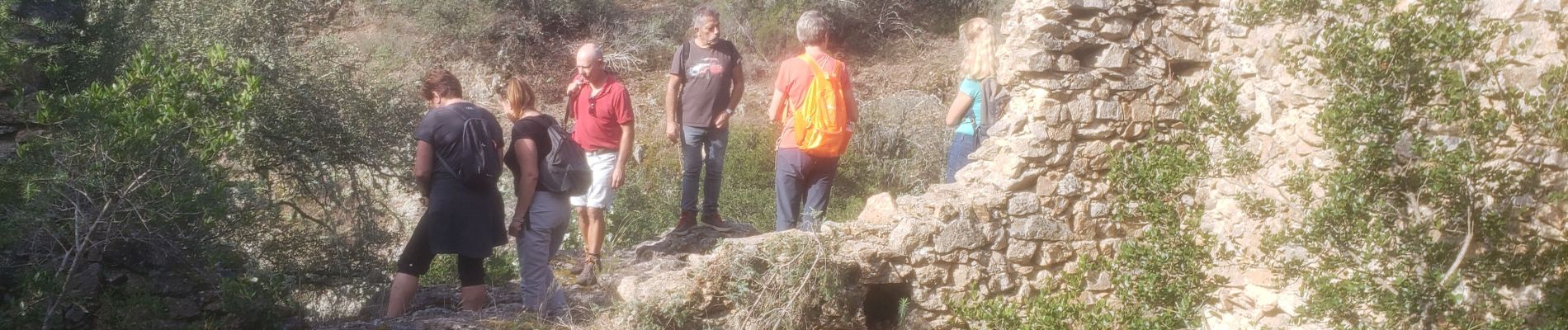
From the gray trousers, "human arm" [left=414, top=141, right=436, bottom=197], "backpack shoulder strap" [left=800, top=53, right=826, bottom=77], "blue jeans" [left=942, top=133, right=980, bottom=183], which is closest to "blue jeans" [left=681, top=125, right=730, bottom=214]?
"backpack shoulder strap" [left=800, top=53, right=826, bottom=77]

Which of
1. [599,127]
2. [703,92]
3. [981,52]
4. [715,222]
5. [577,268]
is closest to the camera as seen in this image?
[981,52]

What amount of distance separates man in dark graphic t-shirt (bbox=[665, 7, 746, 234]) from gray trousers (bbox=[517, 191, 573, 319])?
1.15 meters

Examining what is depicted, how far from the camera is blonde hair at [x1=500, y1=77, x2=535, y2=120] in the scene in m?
5.61

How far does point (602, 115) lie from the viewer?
6.34m

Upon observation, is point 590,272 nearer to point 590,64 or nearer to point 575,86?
point 575,86

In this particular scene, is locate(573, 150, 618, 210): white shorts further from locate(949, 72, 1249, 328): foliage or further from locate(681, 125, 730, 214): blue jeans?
locate(949, 72, 1249, 328): foliage

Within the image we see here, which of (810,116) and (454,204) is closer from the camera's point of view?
(454,204)

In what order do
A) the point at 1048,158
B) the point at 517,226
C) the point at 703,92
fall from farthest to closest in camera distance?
1. the point at 703,92
2. the point at 517,226
3. the point at 1048,158

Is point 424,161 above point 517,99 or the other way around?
the other way around

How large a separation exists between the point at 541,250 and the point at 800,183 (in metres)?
1.50

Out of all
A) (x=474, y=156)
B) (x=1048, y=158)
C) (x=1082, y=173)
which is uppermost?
(x=474, y=156)

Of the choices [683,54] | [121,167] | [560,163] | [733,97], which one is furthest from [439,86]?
[733,97]

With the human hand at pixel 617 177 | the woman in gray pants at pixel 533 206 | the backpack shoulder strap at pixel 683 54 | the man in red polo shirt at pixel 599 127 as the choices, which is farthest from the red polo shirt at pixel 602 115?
the woman in gray pants at pixel 533 206

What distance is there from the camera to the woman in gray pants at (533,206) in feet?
18.1
